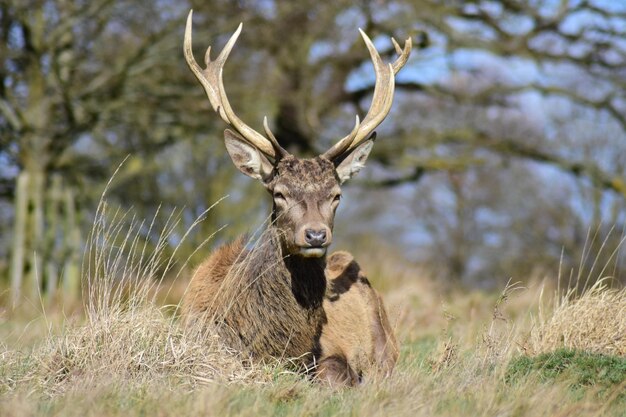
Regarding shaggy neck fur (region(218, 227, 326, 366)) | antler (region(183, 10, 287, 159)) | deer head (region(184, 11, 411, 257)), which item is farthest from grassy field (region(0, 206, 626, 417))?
antler (region(183, 10, 287, 159))

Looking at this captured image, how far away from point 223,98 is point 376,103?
118cm

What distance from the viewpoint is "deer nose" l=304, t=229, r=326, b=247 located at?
5945 mm

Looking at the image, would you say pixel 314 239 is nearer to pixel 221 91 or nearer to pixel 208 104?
pixel 221 91

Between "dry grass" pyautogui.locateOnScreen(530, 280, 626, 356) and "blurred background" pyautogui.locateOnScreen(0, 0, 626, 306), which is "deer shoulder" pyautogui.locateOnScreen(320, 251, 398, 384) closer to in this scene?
"dry grass" pyautogui.locateOnScreen(530, 280, 626, 356)

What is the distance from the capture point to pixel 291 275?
20.8ft

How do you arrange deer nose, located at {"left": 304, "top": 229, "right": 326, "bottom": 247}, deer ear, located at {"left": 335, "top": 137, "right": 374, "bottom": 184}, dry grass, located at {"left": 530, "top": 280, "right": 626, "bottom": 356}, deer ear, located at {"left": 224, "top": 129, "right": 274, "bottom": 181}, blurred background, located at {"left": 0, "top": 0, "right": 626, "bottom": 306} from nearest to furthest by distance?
1. deer nose, located at {"left": 304, "top": 229, "right": 326, "bottom": 247}
2. dry grass, located at {"left": 530, "top": 280, "right": 626, "bottom": 356}
3. deer ear, located at {"left": 224, "top": 129, "right": 274, "bottom": 181}
4. deer ear, located at {"left": 335, "top": 137, "right": 374, "bottom": 184}
5. blurred background, located at {"left": 0, "top": 0, "right": 626, "bottom": 306}

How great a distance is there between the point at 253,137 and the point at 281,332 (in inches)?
58.2

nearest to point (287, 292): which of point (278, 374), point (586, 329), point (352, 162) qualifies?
point (278, 374)

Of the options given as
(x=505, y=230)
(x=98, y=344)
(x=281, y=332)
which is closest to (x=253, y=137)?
(x=281, y=332)

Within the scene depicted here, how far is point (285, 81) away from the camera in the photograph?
1703cm

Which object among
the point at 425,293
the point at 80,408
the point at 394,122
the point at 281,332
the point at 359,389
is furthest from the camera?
the point at 394,122

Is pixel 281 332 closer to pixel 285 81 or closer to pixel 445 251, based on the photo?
pixel 285 81

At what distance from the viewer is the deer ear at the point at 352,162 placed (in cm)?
696

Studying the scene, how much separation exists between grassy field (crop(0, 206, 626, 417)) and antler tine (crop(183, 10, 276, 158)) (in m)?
1.33
